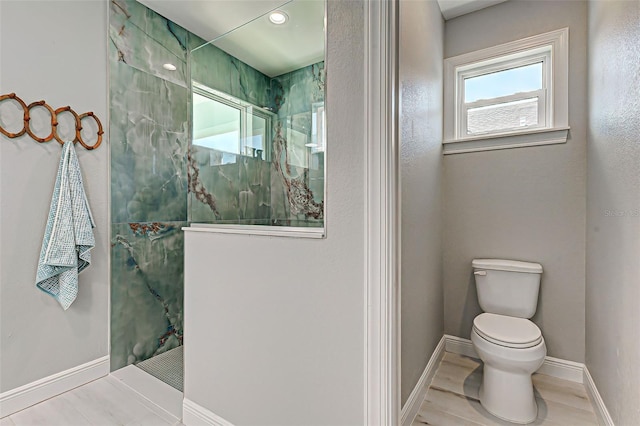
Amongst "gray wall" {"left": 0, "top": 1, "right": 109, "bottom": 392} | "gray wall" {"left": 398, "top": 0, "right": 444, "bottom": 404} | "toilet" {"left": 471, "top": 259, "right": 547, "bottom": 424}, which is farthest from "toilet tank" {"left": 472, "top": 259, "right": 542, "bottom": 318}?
"gray wall" {"left": 0, "top": 1, "right": 109, "bottom": 392}

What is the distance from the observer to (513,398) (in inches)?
64.4

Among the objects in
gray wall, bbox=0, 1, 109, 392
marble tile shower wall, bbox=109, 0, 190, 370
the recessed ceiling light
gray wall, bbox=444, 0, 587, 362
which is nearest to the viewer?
the recessed ceiling light

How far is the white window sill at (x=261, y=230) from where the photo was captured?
1.21 meters

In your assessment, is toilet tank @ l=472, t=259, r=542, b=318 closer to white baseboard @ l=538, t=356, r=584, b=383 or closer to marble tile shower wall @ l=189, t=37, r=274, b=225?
white baseboard @ l=538, t=356, r=584, b=383

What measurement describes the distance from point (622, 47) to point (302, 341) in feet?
6.19

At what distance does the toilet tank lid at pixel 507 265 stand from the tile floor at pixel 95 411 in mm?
2054

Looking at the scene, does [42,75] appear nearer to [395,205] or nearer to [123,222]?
[123,222]

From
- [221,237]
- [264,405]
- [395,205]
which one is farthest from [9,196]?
[395,205]

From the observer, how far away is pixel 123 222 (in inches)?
86.4

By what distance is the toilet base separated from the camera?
162 cm

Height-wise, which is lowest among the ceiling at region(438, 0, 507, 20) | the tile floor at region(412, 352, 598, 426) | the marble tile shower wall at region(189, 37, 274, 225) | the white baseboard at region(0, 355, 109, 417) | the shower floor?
the shower floor

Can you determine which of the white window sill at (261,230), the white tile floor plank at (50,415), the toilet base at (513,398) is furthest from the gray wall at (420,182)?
the white tile floor plank at (50,415)

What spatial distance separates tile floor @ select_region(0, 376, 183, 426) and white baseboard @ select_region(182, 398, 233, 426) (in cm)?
6

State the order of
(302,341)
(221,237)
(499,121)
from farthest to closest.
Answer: (499,121) → (221,237) → (302,341)
